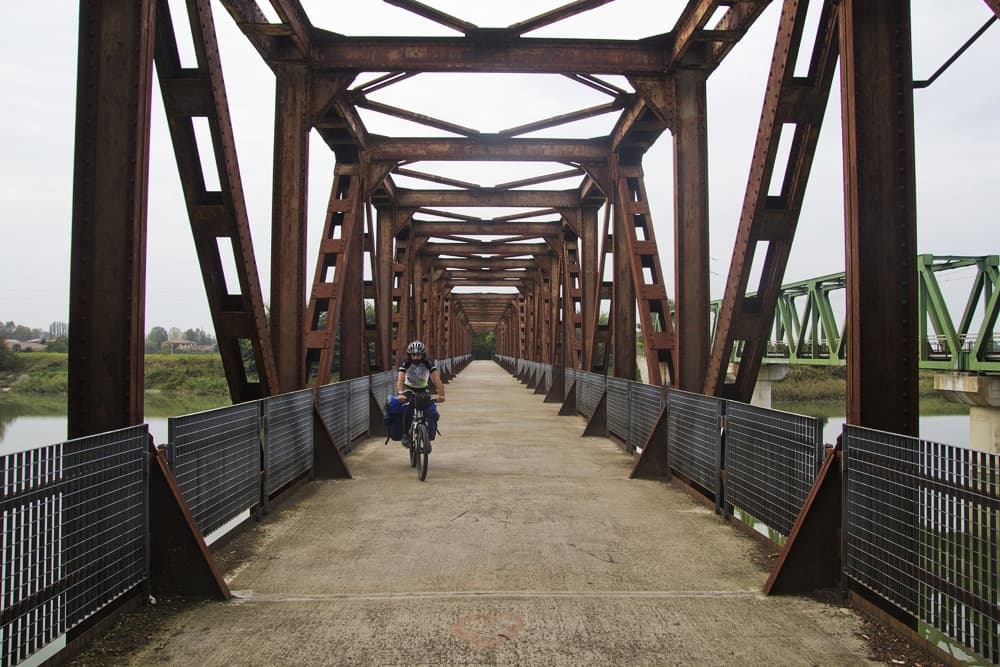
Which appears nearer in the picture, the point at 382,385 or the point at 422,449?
the point at 422,449

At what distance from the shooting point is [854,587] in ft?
13.5

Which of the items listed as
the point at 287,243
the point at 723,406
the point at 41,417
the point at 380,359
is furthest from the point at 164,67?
the point at 41,417

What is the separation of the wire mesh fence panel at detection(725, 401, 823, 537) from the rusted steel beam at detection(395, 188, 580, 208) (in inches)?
512

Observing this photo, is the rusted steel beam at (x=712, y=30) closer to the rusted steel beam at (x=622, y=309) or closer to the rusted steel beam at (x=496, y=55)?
the rusted steel beam at (x=496, y=55)

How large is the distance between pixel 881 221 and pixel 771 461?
Result: 70.1 inches

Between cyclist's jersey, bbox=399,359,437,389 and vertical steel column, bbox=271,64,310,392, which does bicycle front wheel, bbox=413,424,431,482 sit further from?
vertical steel column, bbox=271,64,310,392

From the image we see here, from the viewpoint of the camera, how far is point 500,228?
23.4 metres

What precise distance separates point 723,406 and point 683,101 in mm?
4933

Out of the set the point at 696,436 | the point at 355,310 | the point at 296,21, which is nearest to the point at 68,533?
the point at 696,436

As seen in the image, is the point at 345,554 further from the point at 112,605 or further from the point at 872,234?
the point at 872,234

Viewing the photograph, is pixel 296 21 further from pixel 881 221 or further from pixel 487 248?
pixel 487 248

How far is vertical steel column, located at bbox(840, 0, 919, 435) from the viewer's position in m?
4.57

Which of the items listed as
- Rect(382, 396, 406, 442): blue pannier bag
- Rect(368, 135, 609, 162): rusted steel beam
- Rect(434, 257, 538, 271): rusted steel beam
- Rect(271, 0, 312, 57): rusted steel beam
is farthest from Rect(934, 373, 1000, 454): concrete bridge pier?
Rect(271, 0, 312, 57): rusted steel beam

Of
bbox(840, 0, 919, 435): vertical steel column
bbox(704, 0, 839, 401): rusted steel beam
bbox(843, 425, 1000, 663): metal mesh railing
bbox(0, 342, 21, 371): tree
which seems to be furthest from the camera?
bbox(0, 342, 21, 371): tree
